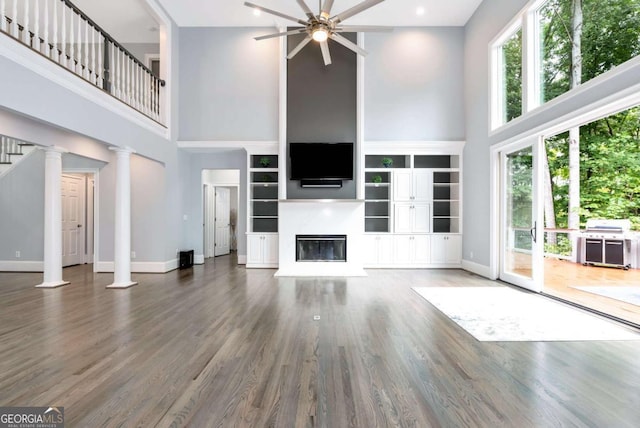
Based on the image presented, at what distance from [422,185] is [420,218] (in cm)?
76

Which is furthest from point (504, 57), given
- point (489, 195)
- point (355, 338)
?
point (355, 338)

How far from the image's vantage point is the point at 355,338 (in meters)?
3.03

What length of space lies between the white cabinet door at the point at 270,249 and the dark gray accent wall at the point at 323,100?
1128 millimetres

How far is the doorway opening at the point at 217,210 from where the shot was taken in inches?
356

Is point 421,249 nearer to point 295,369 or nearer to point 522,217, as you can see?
point 522,217

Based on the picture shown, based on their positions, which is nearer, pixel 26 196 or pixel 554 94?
pixel 554 94

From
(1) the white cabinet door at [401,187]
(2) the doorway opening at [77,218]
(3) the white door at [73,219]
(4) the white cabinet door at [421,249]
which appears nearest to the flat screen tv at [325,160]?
(1) the white cabinet door at [401,187]

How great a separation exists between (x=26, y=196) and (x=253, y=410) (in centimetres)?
790

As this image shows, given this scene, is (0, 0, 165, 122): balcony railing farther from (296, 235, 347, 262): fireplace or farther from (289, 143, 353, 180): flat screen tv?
(296, 235, 347, 262): fireplace

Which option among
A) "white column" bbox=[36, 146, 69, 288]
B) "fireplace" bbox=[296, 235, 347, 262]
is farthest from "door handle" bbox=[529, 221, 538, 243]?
"white column" bbox=[36, 146, 69, 288]

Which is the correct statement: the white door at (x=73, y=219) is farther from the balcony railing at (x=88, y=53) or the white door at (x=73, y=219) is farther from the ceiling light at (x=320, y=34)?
the ceiling light at (x=320, y=34)

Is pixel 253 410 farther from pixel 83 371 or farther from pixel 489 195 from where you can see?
pixel 489 195

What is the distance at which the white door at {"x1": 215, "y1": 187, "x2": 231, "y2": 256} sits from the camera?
387 inches

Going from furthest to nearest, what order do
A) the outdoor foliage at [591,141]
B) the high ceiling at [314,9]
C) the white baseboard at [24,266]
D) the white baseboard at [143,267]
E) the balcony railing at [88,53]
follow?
1. the white baseboard at [24,266]
2. the white baseboard at [143,267]
3. the high ceiling at [314,9]
4. the outdoor foliage at [591,141]
5. the balcony railing at [88,53]
